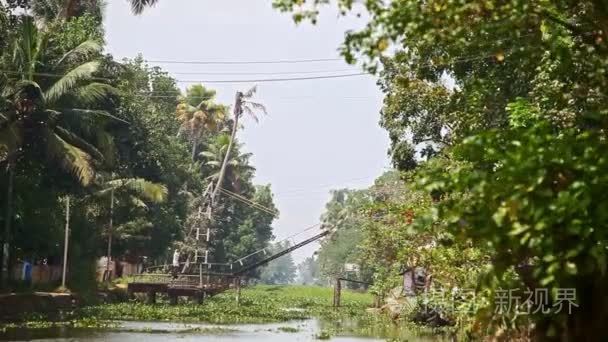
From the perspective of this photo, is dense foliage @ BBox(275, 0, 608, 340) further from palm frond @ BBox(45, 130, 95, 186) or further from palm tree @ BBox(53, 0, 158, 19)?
palm tree @ BBox(53, 0, 158, 19)

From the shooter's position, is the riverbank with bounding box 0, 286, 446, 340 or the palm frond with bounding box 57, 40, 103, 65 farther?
the palm frond with bounding box 57, 40, 103, 65

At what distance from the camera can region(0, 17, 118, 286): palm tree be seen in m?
27.6

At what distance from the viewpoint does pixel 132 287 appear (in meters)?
37.8

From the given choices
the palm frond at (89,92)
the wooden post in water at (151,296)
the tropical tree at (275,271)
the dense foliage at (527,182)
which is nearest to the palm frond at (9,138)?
the palm frond at (89,92)

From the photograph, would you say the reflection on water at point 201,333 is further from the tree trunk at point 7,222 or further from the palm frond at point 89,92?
the palm frond at point 89,92

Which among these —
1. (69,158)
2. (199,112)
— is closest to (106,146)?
(69,158)

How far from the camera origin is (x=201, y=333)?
912 inches

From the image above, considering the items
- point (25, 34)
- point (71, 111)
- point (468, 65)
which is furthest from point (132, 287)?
point (468, 65)

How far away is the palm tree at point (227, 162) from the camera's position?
61594 millimetres

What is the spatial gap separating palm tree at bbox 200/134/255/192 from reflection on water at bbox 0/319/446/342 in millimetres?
32240

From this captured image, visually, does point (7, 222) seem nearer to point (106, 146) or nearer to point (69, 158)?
point (69, 158)

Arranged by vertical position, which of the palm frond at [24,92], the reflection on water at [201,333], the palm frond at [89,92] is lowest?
the reflection on water at [201,333]

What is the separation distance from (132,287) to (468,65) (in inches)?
890

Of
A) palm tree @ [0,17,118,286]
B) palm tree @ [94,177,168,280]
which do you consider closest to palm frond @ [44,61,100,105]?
palm tree @ [0,17,118,286]
